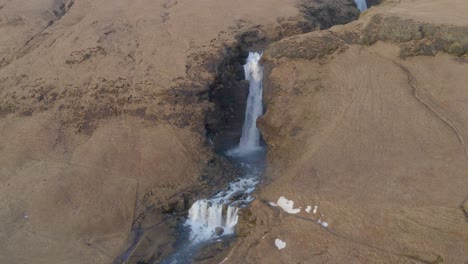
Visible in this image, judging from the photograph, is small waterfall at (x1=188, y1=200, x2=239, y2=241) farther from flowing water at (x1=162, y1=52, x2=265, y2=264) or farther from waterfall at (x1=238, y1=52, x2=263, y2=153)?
Result: waterfall at (x1=238, y1=52, x2=263, y2=153)

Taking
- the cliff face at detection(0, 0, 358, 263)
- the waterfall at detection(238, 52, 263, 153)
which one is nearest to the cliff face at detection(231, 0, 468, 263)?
the waterfall at detection(238, 52, 263, 153)

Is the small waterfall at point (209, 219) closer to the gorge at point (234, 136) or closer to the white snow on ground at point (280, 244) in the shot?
the gorge at point (234, 136)

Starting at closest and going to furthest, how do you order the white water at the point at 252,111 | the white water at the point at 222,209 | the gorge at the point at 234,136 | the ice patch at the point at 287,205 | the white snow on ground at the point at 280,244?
1. the white snow on ground at the point at 280,244
2. the gorge at the point at 234,136
3. the ice patch at the point at 287,205
4. the white water at the point at 222,209
5. the white water at the point at 252,111

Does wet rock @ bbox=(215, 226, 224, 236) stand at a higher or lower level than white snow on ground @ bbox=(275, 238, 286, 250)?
lower

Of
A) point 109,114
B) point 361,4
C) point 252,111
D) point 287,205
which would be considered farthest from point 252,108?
point 361,4

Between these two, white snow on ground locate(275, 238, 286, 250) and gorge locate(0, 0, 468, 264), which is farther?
gorge locate(0, 0, 468, 264)

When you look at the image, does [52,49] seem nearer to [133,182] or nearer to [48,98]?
[48,98]

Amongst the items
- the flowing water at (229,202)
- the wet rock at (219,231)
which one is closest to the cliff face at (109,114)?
the flowing water at (229,202)
